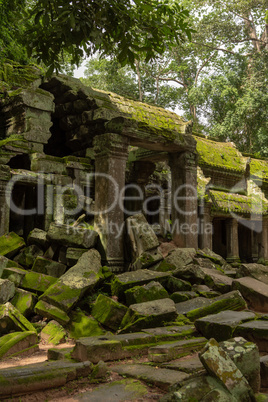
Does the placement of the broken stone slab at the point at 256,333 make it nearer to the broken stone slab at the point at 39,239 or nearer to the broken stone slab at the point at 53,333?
the broken stone slab at the point at 53,333

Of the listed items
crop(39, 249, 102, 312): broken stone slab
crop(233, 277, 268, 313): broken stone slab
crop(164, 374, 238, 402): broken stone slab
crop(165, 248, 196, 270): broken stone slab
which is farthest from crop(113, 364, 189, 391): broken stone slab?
crop(165, 248, 196, 270): broken stone slab

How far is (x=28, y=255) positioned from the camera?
695 centimetres

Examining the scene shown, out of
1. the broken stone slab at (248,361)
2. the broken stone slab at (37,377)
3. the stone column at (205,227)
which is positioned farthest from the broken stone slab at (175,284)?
the stone column at (205,227)

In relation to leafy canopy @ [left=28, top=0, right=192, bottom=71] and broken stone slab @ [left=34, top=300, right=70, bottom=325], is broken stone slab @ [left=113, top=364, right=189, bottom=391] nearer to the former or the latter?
broken stone slab @ [left=34, top=300, right=70, bottom=325]

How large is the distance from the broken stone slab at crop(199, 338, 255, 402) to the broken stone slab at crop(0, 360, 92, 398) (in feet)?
4.42

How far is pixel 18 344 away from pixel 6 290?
1084mm

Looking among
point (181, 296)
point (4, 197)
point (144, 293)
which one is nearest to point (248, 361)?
point (144, 293)

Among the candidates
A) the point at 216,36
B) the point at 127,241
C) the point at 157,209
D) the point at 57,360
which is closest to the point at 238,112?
the point at 216,36

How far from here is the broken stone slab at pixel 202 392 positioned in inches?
94.1

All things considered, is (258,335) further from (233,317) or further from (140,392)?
(140,392)

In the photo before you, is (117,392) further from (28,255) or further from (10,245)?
(10,245)

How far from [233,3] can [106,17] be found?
2361cm

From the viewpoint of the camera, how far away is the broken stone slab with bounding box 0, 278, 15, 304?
17.3 feet

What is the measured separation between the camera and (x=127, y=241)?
7598 mm
